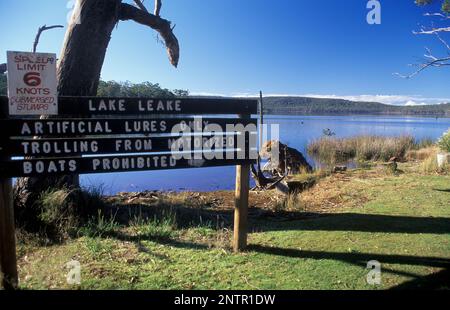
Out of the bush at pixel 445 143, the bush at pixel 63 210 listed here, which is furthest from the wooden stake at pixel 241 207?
the bush at pixel 445 143

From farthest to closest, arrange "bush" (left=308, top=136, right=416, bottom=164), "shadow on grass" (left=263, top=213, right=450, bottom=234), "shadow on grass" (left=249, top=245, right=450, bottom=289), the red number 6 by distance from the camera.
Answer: "bush" (left=308, top=136, right=416, bottom=164), "shadow on grass" (left=263, top=213, right=450, bottom=234), "shadow on grass" (left=249, top=245, right=450, bottom=289), the red number 6

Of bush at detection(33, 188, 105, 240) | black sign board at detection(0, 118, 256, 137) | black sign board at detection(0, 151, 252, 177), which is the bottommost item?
bush at detection(33, 188, 105, 240)

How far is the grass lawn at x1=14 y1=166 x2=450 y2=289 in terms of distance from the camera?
4.05m

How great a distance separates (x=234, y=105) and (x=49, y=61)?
6.70 feet

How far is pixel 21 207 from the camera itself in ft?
18.2

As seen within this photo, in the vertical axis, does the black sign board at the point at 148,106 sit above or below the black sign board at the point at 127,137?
above

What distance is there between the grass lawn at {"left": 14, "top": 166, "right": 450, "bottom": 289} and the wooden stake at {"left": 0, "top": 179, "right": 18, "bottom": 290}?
179 mm

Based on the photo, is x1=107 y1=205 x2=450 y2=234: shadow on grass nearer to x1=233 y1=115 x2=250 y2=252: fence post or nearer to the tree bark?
x1=233 y1=115 x2=250 y2=252: fence post

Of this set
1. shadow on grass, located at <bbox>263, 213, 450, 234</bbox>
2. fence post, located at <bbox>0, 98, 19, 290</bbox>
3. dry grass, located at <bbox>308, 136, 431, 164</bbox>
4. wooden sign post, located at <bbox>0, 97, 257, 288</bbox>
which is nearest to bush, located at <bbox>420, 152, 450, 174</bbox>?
shadow on grass, located at <bbox>263, 213, 450, 234</bbox>

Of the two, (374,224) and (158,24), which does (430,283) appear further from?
(158,24)

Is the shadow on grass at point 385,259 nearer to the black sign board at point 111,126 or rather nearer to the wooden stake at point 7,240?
the black sign board at point 111,126

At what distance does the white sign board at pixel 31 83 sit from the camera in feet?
13.0

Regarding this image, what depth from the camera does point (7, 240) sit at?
3.77 m

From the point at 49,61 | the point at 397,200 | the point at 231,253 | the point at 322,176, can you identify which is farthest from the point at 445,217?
the point at 49,61
